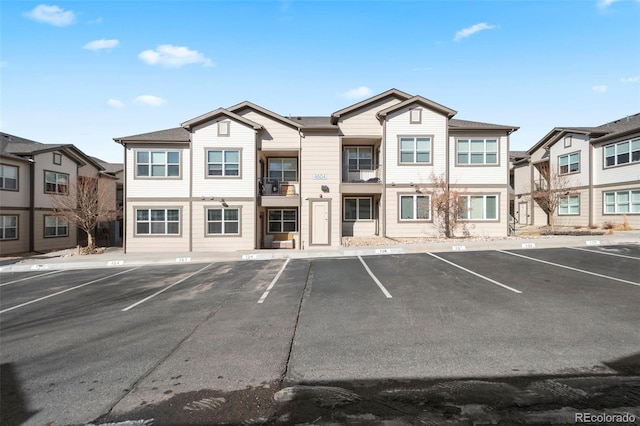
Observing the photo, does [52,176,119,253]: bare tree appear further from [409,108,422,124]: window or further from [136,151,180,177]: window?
[409,108,422,124]: window

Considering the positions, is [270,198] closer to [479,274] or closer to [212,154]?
[212,154]

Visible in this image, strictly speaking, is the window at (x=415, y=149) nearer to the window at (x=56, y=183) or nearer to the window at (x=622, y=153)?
the window at (x=622, y=153)

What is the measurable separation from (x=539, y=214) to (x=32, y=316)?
111 feet

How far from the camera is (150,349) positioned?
5379 millimetres

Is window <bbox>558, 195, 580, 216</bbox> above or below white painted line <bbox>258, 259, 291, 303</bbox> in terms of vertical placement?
above

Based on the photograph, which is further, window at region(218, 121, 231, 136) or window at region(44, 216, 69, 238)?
window at region(44, 216, 69, 238)

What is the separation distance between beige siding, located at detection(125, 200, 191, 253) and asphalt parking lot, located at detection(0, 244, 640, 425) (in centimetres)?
877

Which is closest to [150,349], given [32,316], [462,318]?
[32,316]

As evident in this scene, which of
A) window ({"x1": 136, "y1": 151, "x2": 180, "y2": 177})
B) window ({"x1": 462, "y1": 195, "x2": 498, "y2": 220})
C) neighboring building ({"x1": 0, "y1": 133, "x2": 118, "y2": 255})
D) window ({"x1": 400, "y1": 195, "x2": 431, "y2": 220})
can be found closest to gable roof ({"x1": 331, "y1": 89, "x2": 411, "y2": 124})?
window ({"x1": 400, "y1": 195, "x2": 431, "y2": 220})

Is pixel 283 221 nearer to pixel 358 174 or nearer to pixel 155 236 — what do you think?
pixel 358 174

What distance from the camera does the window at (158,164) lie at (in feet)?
66.1

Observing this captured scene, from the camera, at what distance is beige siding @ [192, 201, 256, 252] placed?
19.7m

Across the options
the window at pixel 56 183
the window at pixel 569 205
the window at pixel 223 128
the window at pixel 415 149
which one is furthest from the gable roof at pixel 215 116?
the window at pixel 569 205

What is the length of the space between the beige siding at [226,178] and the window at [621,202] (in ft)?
78.3
